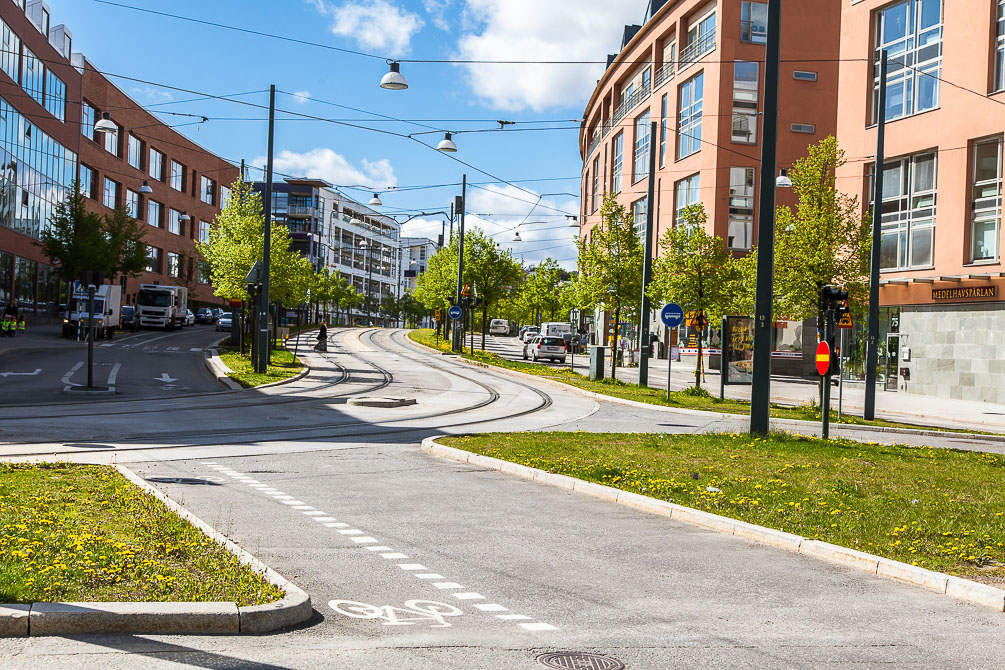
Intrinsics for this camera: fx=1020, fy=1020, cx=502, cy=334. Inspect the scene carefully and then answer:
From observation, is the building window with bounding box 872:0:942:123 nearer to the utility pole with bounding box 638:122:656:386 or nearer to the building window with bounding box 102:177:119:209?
the utility pole with bounding box 638:122:656:386

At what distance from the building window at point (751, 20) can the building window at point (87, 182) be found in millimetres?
41944

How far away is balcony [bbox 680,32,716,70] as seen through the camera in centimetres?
5304

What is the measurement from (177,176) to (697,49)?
160 ft

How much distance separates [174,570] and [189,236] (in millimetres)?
87017

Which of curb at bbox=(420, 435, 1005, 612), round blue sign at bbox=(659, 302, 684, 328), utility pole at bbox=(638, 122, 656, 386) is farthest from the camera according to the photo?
utility pole at bbox=(638, 122, 656, 386)

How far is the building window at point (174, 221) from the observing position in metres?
84.5

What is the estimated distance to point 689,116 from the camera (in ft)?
182

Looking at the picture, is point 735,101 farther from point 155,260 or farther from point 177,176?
point 177,176

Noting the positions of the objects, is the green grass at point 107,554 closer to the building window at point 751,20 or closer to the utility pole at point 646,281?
the utility pole at point 646,281

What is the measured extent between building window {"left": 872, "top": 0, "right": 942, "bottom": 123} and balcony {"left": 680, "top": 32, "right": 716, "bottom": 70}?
1603 cm

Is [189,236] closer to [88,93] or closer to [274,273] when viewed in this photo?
[88,93]

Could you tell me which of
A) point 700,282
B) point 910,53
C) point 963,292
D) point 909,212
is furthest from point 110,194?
point 963,292

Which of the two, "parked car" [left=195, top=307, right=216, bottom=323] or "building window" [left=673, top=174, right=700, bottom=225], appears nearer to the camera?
"building window" [left=673, top=174, right=700, bottom=225]

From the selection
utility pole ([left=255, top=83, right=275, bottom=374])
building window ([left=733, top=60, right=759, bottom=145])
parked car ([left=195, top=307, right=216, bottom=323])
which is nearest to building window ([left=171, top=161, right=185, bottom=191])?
parked car ([left=195, top=307, right=216, bottom=323])
